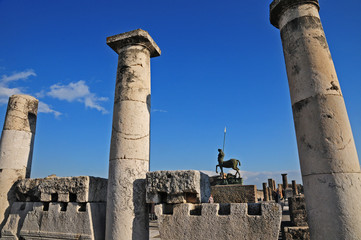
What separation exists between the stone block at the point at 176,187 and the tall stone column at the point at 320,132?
1607mm

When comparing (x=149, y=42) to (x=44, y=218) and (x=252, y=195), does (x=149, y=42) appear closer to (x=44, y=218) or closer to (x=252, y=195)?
(x=44, y=218)

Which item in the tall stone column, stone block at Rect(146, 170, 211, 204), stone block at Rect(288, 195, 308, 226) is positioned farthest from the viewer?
stone block at Rect(288, 195, 308, 226)

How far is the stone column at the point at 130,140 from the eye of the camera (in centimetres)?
435

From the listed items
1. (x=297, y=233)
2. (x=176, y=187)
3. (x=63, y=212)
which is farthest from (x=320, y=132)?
(x=63, y=212)

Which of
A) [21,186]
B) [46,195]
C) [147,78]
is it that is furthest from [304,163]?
[21,186]

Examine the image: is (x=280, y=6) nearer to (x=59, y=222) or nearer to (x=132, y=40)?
(x=132, y=40)

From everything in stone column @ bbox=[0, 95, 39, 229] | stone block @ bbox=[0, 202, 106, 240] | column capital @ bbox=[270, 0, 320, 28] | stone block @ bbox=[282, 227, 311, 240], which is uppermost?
column capital @ bbox=[270, 0, 320, 28]

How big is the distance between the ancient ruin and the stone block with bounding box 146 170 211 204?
0.02m

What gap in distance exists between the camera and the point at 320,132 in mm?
3502

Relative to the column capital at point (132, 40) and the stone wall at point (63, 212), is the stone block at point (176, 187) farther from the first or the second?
the column capital at point (132, 40)

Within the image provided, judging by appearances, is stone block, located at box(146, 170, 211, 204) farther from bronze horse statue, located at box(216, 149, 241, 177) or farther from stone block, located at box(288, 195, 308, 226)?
bronze horse statue, located at box(216, 149, 241, 177)

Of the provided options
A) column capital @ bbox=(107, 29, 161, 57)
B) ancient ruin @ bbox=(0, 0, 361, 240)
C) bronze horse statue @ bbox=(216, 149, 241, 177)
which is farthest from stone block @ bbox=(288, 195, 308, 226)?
bronze horse statue @ bbox=(216, 149, 241, 177)

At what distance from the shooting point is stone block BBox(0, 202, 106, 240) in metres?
4.61

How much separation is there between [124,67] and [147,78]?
20.8 inches
